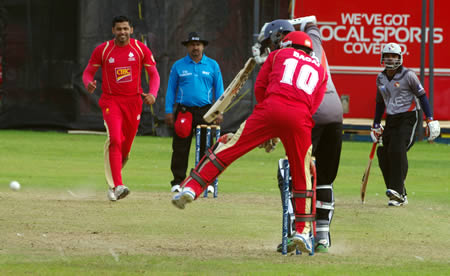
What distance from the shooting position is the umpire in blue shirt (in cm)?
1345

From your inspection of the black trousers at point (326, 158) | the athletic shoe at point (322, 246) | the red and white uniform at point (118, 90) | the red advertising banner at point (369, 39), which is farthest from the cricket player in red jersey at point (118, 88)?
the red advertising banner at point (369, 39)

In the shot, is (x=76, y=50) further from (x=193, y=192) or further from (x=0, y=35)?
(x=193, y=192)

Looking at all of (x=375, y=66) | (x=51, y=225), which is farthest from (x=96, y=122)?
(x=51, y=225)

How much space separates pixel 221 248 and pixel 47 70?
1709 centimetres

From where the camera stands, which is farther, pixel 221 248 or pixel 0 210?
pixel 0 210

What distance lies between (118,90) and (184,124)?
1591 mm

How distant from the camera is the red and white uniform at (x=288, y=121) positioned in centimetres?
747

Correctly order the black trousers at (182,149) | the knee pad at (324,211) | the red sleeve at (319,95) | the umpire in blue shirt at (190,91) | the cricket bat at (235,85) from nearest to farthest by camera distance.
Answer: the red sleeve at (319,95) < the cricket bat at (235,85) < the knee pad at (324,211) < the black trousers at (182,149) < the umpire in blue shirt at (190,91)

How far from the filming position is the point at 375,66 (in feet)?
80.2

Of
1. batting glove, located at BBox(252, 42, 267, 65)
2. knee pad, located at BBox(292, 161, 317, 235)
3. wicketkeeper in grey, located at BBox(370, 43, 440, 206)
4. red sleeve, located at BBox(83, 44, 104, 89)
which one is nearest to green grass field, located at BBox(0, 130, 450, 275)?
knee pad, located at BBox(292, 161, 317, 235)

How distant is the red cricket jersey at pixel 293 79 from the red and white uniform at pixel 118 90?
173 inches

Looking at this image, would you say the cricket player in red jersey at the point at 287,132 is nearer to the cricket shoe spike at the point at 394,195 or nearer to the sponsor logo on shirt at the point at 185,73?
the cricket shoe spike at the point at 394,195

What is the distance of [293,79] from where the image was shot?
7555mm

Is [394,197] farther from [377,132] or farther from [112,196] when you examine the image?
[112,196]
